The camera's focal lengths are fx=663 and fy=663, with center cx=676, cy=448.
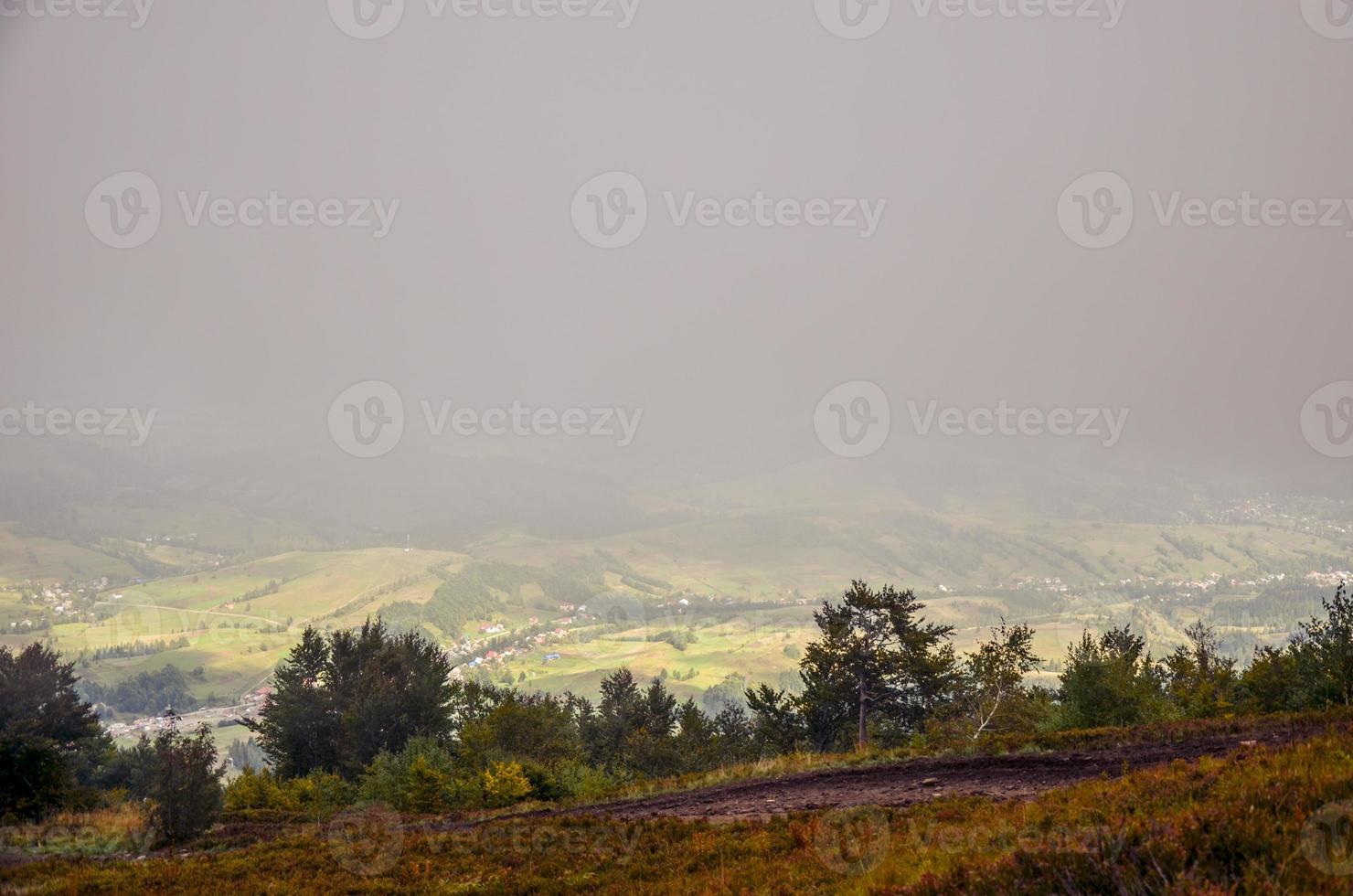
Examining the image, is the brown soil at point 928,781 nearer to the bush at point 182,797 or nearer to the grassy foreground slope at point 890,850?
the grassy foreground slope at point 890,850

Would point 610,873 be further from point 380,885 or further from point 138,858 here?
point 138,858

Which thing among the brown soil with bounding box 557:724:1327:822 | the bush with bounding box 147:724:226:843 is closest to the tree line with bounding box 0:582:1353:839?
the bush with bounding box 147:724:226:843

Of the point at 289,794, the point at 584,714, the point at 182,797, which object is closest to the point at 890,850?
the point at 182,797

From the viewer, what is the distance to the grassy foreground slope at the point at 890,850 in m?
6.26

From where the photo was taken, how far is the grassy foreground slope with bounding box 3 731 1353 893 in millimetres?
6258

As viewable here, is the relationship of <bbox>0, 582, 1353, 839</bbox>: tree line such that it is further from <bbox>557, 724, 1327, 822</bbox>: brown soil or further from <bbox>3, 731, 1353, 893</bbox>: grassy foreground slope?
<bbox>3, 731, 1353, 893</bbox>: grassy foreground slope

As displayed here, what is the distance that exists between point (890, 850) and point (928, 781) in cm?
696

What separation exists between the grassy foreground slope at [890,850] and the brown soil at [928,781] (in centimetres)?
143

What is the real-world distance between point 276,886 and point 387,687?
34.5m

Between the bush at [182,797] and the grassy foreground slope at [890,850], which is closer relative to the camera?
the grassy foreground slope at [890,850]

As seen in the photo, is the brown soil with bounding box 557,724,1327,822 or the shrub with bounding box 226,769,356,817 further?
the shrub with bounding box 226,769,356,817

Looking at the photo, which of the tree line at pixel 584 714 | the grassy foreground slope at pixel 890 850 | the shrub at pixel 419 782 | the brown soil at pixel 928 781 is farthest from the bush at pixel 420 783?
the brown soil at pixel 928 781

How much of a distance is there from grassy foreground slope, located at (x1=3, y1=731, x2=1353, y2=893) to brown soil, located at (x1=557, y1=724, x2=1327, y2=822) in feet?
4.69

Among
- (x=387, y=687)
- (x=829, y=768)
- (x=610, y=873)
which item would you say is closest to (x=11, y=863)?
(x=610, y=873)
